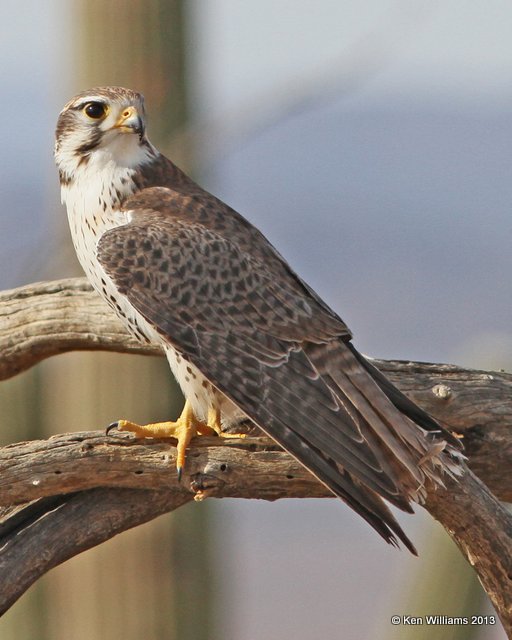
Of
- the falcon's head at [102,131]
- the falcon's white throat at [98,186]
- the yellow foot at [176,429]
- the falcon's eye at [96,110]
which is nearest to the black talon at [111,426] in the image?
the yellow foot at [176,429]

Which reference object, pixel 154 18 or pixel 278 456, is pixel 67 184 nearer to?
pixel 278 456

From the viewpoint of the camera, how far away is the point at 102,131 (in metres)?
4.39

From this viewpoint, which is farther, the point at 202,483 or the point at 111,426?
the point at 111,426

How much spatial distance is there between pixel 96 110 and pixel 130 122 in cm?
16

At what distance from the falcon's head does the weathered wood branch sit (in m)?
1.11

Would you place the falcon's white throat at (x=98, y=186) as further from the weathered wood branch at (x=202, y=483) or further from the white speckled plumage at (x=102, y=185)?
the weathered wood branch at (x=202, y=483)

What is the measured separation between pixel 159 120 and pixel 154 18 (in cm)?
52

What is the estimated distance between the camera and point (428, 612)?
5156 mm

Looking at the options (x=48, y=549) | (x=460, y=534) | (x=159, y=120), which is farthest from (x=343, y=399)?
(x=159, y=120)

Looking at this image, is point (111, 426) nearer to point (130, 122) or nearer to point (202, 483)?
point (202, 483)

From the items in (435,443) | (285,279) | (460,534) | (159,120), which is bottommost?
(460,534)

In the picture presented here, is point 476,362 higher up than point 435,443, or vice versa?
point 476,362

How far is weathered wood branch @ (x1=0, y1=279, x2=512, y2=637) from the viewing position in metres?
3.74

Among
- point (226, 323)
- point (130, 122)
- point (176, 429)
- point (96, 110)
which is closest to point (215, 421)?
point (176, 429)
